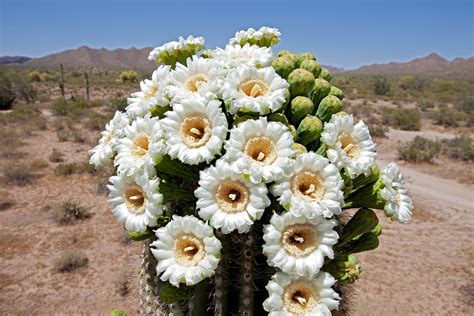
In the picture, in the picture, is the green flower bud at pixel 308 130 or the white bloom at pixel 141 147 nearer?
the white bloom at pixel 141 147

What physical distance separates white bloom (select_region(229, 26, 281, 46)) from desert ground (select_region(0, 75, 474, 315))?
105 inches

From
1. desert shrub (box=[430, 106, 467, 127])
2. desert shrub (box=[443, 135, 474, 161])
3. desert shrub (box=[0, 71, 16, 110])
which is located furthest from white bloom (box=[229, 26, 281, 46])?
desert shrub (box=[0, 71, 16, 110])

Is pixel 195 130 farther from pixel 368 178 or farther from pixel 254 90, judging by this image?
pixel 368 178

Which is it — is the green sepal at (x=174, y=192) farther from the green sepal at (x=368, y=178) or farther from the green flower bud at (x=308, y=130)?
the green sepal at (x=368, y=178)

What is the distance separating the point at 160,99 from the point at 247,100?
0.41 meters

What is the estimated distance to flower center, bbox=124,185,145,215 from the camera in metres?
1.67

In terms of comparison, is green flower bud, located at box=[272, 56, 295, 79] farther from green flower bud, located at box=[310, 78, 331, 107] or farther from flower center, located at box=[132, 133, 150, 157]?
flower center, located at box=[132, 133, 150, 157]

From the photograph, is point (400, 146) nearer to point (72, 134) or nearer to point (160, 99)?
point (72, 134)

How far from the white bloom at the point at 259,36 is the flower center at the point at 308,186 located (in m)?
0.93

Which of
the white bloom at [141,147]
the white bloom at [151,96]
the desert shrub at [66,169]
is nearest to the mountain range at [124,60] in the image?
the desert shrub at [66,169]

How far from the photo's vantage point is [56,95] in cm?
3194

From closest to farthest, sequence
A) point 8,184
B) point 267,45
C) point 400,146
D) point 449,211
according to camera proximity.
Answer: point 267,45
point 449,211
point 8,184
point 400,146

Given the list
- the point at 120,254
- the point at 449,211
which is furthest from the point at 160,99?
the point at 449,211

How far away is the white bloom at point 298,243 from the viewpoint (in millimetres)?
1481
